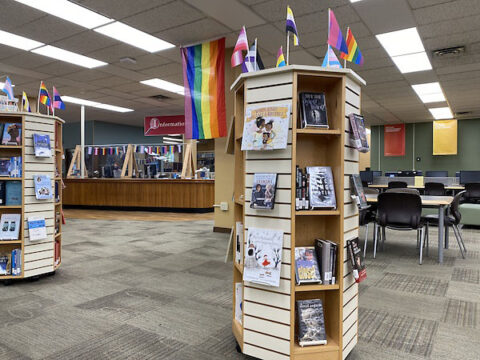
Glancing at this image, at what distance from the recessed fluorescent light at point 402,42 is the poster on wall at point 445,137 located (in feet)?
27.0

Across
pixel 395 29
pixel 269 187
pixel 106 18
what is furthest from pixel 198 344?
pixel 395 29

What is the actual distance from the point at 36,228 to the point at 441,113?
40.8ft

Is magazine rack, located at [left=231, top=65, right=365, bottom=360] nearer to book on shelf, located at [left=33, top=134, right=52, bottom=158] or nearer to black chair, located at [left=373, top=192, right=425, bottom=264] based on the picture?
book on shelf, located at [left=33, top=134, right=52, bottom=158]

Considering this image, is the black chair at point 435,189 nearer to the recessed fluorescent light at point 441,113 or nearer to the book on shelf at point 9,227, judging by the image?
the recessed fluorescent light at point 441,113

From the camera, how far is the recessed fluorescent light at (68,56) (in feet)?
20.7

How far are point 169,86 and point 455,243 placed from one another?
22.3 ft

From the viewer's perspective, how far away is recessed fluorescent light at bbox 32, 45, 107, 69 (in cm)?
632

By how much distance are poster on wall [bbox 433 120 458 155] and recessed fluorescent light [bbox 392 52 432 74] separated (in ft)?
23.2

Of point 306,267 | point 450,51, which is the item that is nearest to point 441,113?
point 450,51

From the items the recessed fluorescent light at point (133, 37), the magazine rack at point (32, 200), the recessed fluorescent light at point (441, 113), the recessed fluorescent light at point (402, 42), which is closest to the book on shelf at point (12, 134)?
the magazine rack at point (32, 200)

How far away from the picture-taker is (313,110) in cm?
204

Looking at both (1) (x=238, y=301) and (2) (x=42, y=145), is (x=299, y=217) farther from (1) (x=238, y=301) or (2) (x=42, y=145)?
(2) (x=42, y=145)

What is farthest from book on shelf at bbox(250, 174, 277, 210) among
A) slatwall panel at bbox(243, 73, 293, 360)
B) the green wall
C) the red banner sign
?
the green wall

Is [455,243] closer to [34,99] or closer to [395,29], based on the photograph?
[395,29]
